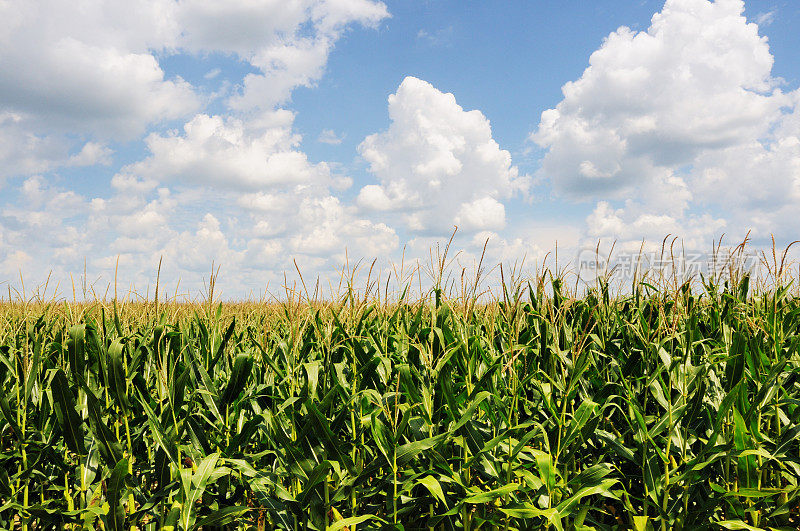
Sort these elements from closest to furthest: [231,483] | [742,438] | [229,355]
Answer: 1. [742,438]
2. [231,483]
3. [229,355]

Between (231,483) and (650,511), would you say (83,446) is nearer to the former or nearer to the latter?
(231,483)

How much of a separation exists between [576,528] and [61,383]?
9.85ft

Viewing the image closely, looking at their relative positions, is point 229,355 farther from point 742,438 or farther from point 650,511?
point 742,438

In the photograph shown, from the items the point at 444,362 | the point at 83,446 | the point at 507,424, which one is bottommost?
the point at 83,446

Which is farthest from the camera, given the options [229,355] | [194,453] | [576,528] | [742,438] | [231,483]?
[229,355]

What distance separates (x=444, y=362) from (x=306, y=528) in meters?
1.20

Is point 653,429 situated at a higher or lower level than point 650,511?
higher

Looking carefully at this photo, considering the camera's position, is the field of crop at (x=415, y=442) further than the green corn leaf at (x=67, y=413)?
No

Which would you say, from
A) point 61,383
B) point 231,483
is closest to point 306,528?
point 231,483

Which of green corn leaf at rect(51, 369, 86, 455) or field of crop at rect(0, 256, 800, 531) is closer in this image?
field of crop at rect(0, 256, 800, 531)

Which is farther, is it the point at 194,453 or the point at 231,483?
the point at 231,483

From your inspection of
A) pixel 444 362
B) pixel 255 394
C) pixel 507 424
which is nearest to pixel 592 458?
pixel 507 424

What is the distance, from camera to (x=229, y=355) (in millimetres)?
3982

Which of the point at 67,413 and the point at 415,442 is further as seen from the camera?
the point at 67,413
